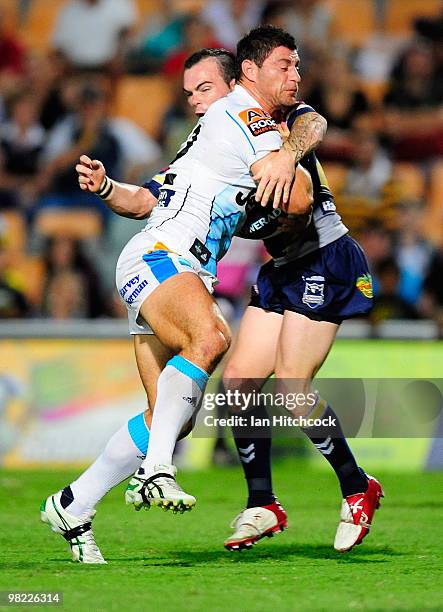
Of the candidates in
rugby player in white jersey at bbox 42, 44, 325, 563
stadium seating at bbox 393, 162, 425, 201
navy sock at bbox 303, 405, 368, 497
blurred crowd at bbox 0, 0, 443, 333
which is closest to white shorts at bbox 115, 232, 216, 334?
rugby player in white jersey at bbox 42, 44, 325, 563

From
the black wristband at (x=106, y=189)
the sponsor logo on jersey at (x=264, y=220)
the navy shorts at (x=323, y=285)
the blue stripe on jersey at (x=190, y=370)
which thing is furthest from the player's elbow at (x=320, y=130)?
the blue stripe on jersey at (x=190, y=370)

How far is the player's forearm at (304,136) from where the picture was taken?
6156 millimetres

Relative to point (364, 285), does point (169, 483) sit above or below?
below

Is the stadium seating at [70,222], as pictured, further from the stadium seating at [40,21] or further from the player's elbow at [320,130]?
the player's elbow at [320,130]

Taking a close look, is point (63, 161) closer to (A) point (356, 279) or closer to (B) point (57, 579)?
(A) point (356, 279)

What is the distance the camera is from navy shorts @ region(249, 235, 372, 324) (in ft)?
22.9

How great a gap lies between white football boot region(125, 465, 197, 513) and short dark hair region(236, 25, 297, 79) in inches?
90.7

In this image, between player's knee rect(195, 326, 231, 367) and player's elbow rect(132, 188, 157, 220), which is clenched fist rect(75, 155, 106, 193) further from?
player's knee rect(195, 326, 231, 367)

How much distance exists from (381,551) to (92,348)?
19.5ft

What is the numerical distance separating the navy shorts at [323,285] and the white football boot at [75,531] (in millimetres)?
1734

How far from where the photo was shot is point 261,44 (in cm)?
646

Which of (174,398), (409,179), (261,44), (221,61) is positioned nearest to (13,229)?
(409,179)

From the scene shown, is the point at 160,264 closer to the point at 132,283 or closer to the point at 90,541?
the point at 132,283

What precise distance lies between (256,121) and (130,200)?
911 millimetres
